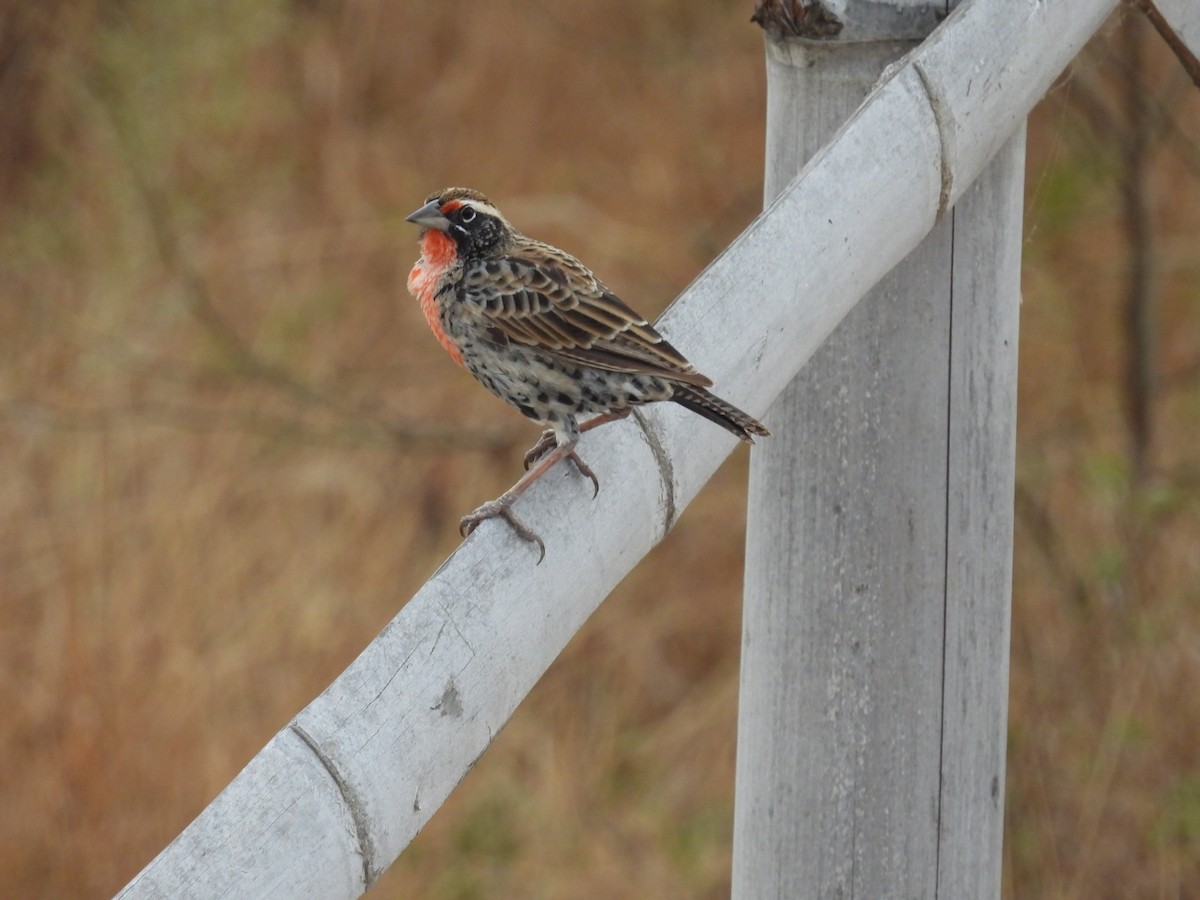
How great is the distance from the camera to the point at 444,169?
8961mm

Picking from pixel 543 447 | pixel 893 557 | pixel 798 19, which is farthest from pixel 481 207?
pixel 893 557

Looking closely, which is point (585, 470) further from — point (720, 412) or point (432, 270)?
point (432, 270)

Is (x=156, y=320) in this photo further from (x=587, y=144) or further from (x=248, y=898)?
(x=248, y=898)

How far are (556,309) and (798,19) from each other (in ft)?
3.35

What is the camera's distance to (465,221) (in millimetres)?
3822

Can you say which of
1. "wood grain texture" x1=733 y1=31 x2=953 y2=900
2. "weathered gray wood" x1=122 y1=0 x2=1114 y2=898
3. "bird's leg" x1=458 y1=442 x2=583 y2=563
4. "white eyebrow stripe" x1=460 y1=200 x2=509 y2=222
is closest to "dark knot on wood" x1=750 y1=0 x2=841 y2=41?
"wood grain texture" x1=733 y1=31 x2=953 y2=900

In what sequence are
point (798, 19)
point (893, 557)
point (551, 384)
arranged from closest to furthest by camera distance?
point (798, 19) < point (893, 557) < point (551, 384)

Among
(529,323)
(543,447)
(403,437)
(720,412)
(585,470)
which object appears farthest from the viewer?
(403,437)

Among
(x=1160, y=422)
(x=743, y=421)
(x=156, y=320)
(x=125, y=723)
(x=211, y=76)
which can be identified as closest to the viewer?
(x=743, y=421)

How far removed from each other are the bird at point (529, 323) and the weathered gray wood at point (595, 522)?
47 centimetres

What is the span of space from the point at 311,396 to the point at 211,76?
10.8ft

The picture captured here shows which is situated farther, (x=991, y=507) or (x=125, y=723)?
(x=125, y=723)

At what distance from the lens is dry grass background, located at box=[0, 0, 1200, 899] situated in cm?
553

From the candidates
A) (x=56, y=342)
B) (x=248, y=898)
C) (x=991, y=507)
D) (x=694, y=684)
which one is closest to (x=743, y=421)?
(x=991, y=507)
